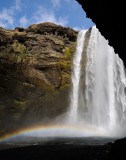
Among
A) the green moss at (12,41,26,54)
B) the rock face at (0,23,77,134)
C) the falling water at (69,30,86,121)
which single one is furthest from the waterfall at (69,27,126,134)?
the green moss at (12,41,26,54)

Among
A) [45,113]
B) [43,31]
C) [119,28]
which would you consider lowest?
[119,28]

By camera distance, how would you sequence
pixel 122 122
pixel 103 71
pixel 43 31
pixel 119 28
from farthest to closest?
pixel 43 31
pixel 103 71
pixel 122 122
pixel 119 28

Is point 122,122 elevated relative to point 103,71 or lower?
lower

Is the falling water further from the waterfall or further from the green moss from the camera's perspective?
the green moss

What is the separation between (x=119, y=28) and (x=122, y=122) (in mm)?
32420

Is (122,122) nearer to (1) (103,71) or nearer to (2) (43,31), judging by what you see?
(1) (103,71)

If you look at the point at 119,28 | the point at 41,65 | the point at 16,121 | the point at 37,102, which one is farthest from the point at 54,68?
the point at 119,28

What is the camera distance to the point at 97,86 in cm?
4678

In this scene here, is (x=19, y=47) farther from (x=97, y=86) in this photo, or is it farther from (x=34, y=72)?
(x=97, y=86)

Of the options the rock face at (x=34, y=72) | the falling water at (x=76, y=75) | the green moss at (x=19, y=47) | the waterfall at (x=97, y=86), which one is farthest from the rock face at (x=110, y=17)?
the green moss at (x=19, y=47)

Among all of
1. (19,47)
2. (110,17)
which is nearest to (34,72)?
(19,47)

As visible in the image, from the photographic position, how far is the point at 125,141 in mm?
10594

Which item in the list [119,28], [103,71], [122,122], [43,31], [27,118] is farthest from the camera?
[43,31]

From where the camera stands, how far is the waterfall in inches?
1690
